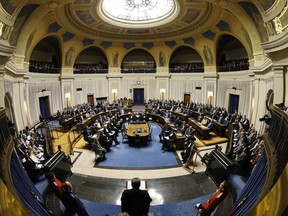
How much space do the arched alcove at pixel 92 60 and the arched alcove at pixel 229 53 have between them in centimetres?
1311

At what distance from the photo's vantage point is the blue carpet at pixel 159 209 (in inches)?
171

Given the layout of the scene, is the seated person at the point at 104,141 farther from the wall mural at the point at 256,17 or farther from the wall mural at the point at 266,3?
the wall mural at the point at 256,17

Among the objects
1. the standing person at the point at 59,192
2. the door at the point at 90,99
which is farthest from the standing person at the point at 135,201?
the door at the point at 90,99

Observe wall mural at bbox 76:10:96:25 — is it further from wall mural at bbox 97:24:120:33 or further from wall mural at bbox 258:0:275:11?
wall mural at bbox 258:0:275:11

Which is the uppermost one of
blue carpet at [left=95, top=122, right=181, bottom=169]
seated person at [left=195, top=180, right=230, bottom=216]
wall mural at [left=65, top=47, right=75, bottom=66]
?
wall mural at [left=65, top=47, right=75, bottom=66]

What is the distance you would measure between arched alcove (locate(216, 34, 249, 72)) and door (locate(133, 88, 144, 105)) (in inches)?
380

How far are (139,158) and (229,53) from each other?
16.1 metres

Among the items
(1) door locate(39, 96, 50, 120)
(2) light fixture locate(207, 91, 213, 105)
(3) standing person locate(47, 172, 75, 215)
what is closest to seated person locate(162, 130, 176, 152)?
(3) standing person locate(47, 172, 75, 215)

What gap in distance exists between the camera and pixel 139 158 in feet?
28.1

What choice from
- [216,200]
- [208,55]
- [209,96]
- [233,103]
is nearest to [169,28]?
[208,55]

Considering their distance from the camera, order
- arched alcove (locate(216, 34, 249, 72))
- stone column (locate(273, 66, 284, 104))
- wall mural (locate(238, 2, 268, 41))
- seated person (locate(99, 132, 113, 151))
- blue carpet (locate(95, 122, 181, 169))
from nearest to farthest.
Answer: stone column (locate(273, 66, 284, 104)), blue carpet (locate(95, 122, 181, 169)), wall mural (locate(238, 2, 268, 41)), seated person (locate(99, 132, 113, 151)), arched alcove (locate(216, 34, 249, 72))

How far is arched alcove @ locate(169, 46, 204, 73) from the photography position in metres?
22.6

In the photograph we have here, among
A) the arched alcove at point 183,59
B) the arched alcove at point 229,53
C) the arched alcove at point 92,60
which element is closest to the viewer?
the arched alcove at point 229,53

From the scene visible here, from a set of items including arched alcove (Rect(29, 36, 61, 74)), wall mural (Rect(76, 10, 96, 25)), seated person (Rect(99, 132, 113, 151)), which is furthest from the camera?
arched alcove (Rect(29, 36, 61, 74))
